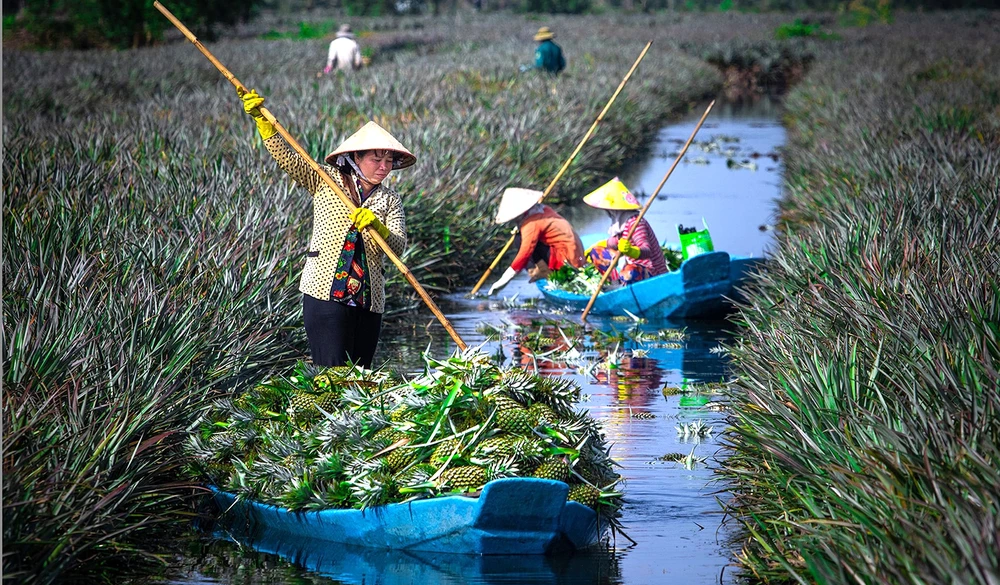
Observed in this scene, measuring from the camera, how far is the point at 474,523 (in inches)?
224

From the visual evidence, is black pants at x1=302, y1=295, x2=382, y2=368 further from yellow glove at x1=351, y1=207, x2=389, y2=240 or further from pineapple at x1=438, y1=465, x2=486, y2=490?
pineapple at x1=438, y1=465, x2=486, y2=490

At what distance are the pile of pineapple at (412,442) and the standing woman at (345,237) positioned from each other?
79 cm

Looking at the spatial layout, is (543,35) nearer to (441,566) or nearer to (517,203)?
(517,203)

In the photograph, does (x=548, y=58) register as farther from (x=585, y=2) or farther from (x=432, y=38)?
(x=585, y=2)

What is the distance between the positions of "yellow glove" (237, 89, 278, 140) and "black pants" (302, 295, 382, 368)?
2.98 ft

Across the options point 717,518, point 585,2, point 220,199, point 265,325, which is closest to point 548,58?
point 220,199

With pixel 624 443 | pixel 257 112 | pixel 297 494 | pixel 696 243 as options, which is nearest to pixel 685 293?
pixel 696 243

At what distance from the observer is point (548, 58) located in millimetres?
28047

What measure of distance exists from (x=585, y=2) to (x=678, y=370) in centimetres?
8406

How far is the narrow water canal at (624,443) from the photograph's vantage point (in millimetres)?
5820

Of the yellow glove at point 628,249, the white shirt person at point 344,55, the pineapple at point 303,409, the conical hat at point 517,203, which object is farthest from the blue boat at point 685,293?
the white shirt person at point 344,55

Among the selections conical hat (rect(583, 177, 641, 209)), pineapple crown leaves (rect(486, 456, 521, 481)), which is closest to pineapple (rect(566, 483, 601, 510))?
pineapple crown leaves (rect(486, 456, 521, 481))

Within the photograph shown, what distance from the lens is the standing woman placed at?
715 centimetres

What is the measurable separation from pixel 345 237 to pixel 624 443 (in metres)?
2.09
